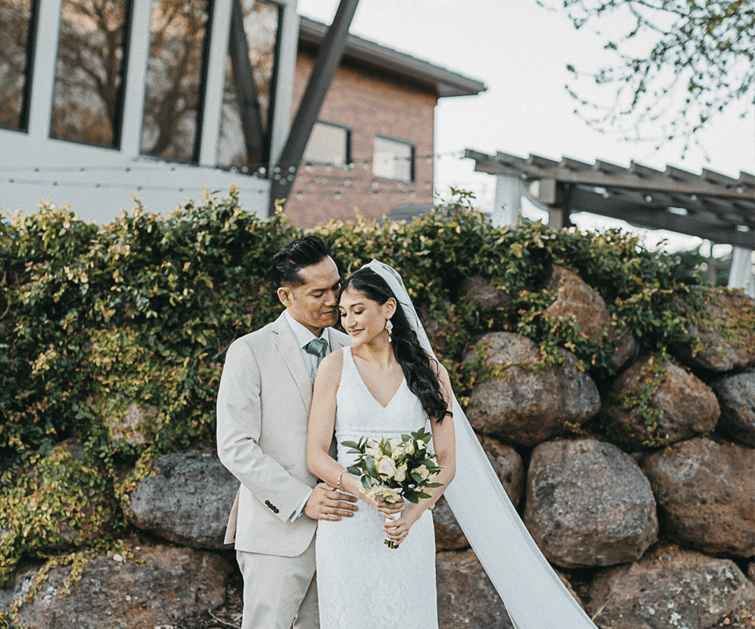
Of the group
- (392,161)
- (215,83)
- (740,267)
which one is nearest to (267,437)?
(215,83)

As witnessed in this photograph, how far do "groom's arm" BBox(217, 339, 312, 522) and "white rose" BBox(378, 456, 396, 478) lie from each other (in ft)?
1.60

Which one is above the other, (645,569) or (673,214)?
(673,214)

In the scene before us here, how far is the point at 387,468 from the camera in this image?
266cm

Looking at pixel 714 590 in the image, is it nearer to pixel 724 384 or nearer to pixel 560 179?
pixel 724 384

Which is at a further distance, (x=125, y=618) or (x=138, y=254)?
(x=138, y=254)

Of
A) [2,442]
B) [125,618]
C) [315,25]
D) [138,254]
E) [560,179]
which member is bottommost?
[125,618]

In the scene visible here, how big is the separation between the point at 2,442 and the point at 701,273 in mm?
5752

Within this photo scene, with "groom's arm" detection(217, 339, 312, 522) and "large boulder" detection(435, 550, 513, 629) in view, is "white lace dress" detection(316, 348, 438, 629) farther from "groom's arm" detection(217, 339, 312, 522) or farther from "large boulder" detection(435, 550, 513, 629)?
"large boulder" detection(435, 550, 513, 629)

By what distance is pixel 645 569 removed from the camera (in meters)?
5.05

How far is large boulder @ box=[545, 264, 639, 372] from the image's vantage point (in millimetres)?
5418

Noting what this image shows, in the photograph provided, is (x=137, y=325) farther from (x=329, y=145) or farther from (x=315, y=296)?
(x=329, y=145)

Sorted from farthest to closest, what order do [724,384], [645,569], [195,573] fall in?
1. [724,384]
2. [645,569]
3. [195,573]

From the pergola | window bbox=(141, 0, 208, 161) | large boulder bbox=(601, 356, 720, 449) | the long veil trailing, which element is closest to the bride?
the long veil trailing

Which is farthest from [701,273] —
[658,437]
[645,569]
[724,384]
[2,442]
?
[2,442]
